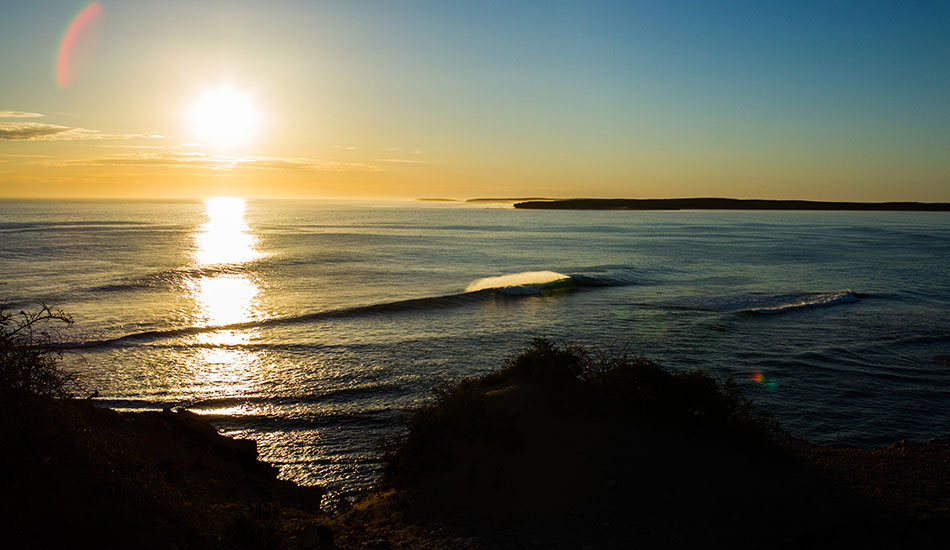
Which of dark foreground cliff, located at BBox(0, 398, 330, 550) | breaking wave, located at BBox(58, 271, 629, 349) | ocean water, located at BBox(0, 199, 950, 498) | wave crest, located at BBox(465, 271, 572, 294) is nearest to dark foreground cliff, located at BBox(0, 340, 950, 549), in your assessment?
dark foreground cliff, located at BBox(0, 398, 330, 550)

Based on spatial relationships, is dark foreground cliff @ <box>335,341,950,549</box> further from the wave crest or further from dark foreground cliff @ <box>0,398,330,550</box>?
the wave crest

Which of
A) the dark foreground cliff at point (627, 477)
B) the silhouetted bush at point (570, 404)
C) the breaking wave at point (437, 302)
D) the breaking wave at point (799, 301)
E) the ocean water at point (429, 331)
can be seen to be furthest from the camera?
the breaking wave at point (799, 301)

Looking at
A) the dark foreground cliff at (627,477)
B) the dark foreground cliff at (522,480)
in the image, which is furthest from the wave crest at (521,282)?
the dark foreground cliff at (627,477)

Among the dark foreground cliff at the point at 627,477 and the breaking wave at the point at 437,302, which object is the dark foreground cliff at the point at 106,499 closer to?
the dark foreground cliff at the point at 627,477

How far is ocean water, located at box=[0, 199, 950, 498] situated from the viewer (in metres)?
12.1

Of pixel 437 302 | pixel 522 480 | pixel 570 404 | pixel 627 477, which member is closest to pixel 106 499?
pixel 522 480

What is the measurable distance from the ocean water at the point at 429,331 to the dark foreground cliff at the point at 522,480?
6.30ft

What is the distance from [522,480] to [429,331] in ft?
41.4

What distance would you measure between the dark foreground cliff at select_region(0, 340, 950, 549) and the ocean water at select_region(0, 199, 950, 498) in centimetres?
192

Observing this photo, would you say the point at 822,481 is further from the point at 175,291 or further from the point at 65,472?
the point at 175,291

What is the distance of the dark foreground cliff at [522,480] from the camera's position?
5184 millimetres

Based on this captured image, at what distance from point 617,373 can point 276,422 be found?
7050 millimetres

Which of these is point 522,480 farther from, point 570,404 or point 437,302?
point 437,302

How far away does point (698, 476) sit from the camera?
7551mm
